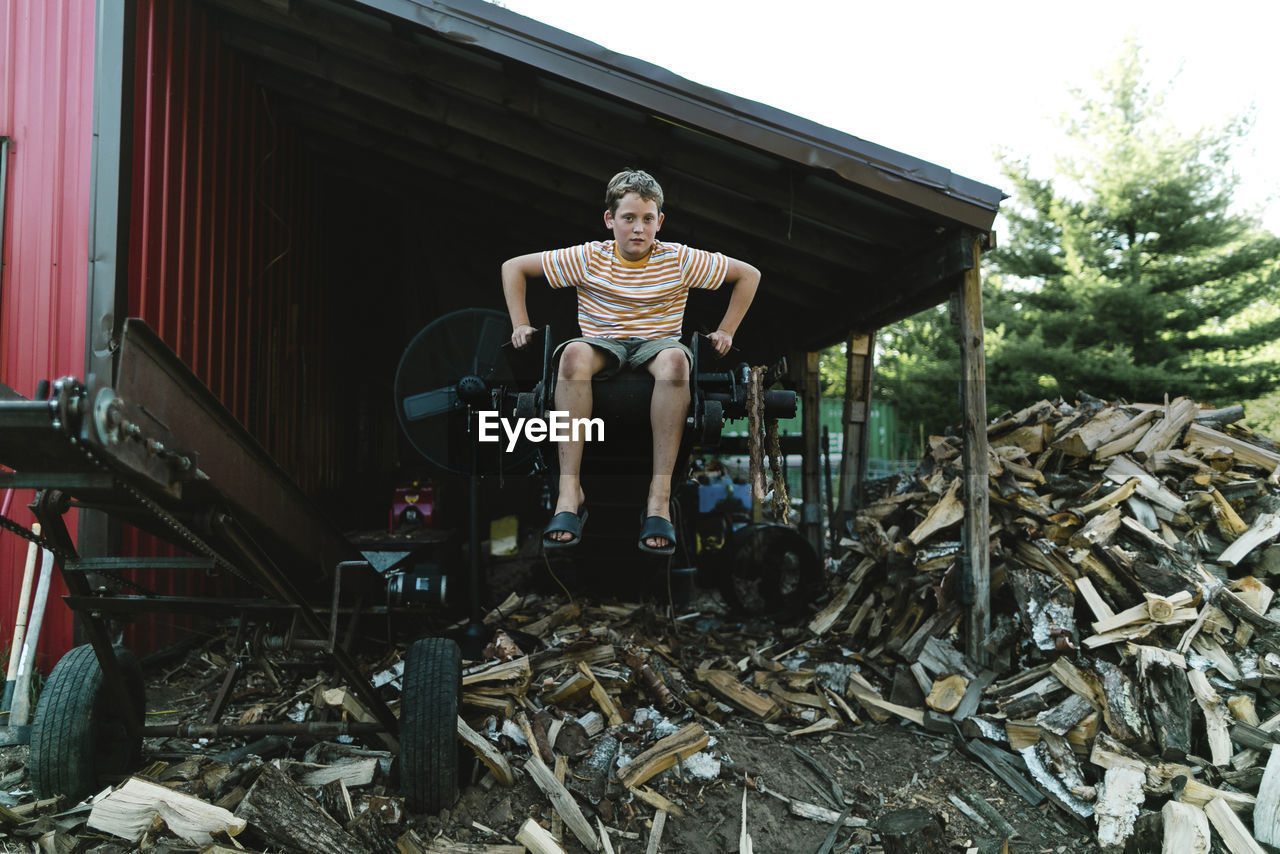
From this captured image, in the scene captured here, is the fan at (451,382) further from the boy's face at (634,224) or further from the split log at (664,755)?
the split log at (664,755)

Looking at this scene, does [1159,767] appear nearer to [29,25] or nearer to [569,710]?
[569,710]

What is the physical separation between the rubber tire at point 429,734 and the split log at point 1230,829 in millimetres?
3327

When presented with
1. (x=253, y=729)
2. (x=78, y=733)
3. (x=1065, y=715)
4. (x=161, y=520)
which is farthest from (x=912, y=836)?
(x=78, y=733)

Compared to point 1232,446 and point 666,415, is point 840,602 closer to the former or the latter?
point 1232,446

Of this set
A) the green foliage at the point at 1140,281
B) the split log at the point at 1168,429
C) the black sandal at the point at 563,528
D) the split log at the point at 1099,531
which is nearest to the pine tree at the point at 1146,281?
the green foliage at the point at 1140,281

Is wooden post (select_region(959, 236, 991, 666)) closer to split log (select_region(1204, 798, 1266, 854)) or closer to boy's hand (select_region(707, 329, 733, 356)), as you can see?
split log (select_region(1204, 798, 1266, 854))

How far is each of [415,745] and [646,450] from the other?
155 centimetres

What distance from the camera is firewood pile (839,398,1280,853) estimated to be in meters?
3.51

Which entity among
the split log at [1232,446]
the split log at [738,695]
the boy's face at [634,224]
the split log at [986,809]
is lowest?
the split log at [986,809]

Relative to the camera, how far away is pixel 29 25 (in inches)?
177

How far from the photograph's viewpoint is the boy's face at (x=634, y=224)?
2918 millimetres

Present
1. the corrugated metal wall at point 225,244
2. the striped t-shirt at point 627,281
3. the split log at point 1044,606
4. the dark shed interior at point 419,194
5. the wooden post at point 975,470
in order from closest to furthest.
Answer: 1. the striped t-shirt at point 627,281
2. the dark shed interior at point 419,194
3. the split log at point 1044,606
4. the corrugated metal wall at point 225,244
5. the wooden post at point 975,470

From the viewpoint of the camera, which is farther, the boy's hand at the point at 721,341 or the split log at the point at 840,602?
the split log at the point at 840,602

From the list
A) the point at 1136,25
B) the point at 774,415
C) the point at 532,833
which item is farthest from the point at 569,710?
the point at 1136,25
